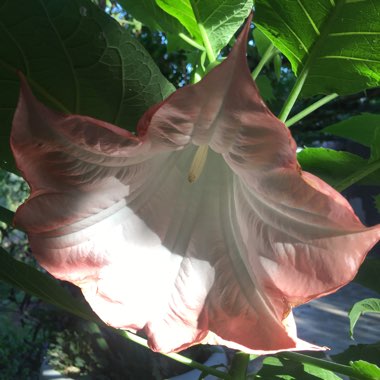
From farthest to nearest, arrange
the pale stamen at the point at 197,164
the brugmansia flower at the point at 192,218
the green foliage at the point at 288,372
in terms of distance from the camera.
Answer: the green foliage at the point at 288,372 < the pale stamen at the point at 197,164 < the brugmansia flower at the point at 192,218

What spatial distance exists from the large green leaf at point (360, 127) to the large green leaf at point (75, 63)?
28cm

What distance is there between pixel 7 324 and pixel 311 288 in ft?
7.89

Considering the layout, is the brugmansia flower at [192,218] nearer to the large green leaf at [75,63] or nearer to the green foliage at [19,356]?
the large green leaf at [75,63]

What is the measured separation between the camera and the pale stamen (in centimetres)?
39

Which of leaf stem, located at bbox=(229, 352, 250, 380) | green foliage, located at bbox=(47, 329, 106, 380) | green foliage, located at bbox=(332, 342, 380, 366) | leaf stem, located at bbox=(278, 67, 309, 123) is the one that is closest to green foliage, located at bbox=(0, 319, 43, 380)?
green foliage, located at bbox=(47, 329, 106, 380)

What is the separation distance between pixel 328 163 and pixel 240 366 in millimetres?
190

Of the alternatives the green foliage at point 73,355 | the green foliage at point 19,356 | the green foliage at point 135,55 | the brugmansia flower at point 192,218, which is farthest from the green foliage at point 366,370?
the green foliage at point 19,356

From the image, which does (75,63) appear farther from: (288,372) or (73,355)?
(73,355)

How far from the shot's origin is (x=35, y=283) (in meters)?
0.41

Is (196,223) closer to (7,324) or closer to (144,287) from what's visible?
(144,287)

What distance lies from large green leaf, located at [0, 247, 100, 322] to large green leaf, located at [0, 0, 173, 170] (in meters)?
0.09

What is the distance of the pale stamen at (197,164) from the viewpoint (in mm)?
389

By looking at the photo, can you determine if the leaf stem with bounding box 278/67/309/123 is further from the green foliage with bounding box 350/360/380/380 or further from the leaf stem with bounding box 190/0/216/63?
the green foliage with bounding box 350/360/380/380

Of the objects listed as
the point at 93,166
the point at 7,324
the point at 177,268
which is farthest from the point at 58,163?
the point at 7,324
